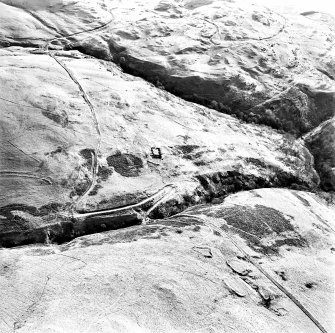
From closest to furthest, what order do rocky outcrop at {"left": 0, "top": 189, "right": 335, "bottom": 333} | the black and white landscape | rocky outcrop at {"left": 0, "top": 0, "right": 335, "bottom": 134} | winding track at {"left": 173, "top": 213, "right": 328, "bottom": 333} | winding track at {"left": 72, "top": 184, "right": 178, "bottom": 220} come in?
rocky outcrop at {"left": 0, "top": 189, "right": 335, "bottom": 333}, the black and white landscape, winding track at {"left": 173, "top": 213, "right": 328, "bottom": 333}, winding track at {"left": 72, "top": 184, "right": 178, "bottom": 220}, rocky outcrop at {"left": 0, "top": 0, "right": 335, "bottom": 134}

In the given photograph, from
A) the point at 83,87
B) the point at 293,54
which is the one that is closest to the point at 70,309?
the point at 83,87

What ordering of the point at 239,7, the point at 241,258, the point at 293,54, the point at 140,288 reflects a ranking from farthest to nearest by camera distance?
the point at 239,7 < the point at 293,54 < the point at 241,258 < the point at 140,288

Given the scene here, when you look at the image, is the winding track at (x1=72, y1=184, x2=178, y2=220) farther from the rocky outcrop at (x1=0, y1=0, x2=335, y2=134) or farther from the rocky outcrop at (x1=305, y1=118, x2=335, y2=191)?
the rocky outcrop at (x1=305, y1=118, x2=335, y2=191)

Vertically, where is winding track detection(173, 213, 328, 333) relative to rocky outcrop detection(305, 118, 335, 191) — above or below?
above

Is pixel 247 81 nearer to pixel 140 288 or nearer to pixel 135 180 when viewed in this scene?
pixel 135 180

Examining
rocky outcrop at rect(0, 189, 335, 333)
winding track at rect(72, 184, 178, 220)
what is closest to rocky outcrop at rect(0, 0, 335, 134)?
winding track at rect(72, 184, 178, 220)

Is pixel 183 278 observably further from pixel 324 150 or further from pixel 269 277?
pixel 324 150
